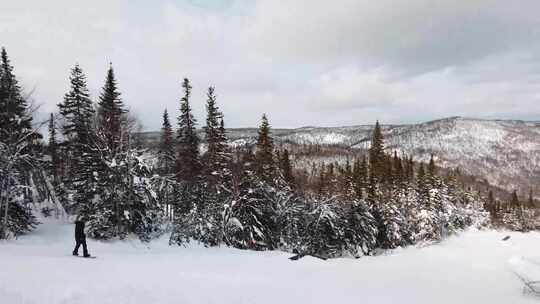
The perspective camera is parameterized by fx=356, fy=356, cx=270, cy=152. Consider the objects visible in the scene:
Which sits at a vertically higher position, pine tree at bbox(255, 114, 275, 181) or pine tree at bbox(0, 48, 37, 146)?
pine tree at bbox(0, 48, 37, 146)

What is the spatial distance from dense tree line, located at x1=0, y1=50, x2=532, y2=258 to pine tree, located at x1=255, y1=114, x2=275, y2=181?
0.11m

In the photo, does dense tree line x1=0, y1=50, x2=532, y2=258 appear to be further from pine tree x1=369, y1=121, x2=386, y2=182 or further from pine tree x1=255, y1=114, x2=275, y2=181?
pine tree x1=369, y1=121, x2=386, y2=182

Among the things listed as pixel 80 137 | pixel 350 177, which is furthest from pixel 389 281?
pixel 350 177

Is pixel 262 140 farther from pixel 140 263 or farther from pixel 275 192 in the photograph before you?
pixel 140 263

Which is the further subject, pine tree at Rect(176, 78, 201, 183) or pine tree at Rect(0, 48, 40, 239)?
pine tree at Rect(176, 78, 201, 183)

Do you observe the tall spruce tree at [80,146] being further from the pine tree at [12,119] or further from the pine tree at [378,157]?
the pine tree at [378,157]

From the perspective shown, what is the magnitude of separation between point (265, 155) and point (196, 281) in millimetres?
23241

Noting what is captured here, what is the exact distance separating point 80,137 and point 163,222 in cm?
965

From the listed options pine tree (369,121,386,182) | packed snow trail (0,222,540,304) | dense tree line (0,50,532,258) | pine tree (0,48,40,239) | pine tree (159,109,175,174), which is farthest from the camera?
pine tree (369,121,386,182)

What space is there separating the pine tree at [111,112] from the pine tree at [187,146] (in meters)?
6.78

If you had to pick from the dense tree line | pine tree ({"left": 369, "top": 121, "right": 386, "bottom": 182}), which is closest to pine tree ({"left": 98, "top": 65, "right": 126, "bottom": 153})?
the dense tree line

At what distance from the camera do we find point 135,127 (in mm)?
26750

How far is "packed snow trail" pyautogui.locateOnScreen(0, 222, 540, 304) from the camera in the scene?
941cm

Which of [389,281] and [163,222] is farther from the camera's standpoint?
[163,222]
